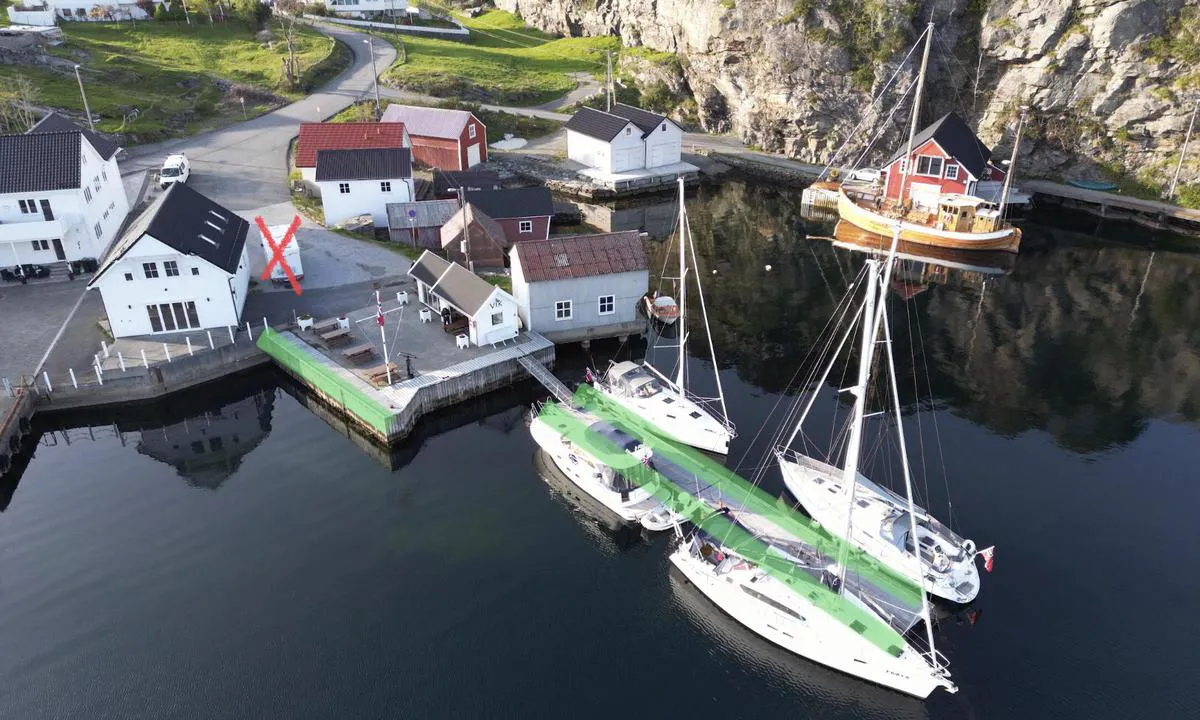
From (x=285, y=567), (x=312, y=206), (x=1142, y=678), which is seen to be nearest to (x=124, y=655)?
(x=285, y=567)

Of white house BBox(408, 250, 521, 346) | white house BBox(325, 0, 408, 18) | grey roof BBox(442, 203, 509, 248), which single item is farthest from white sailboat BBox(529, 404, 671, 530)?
white house BBox(325, 0, 408, 18)

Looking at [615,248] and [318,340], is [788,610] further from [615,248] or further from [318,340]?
[318,340]

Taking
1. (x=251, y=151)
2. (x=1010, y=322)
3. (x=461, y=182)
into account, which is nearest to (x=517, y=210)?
(x=461, y=182)

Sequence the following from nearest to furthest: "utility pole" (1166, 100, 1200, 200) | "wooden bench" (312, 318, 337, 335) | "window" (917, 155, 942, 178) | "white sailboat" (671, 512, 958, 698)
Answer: "white sailboat" (671, 512, 958, 698) → "wooden bench" (312, 318, 337, 335) → "window" (917, 155, 942, 178) → "utility pole" (1166, 100, 1200, 200)

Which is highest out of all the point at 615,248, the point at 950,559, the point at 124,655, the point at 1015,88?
the point at 1015,88

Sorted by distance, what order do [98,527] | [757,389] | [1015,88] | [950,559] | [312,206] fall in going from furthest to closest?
[1015,88], [312,206], [757,389], [98,527], [950,559]

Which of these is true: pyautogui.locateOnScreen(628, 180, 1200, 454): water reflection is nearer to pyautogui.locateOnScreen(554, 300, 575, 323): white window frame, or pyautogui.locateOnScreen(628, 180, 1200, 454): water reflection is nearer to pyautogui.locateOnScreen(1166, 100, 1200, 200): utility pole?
pyautogui.locateOnScreen(1166, 100, 1200, 200): utility pole

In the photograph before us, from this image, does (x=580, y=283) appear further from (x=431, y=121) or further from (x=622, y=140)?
(x=431, y=121)
